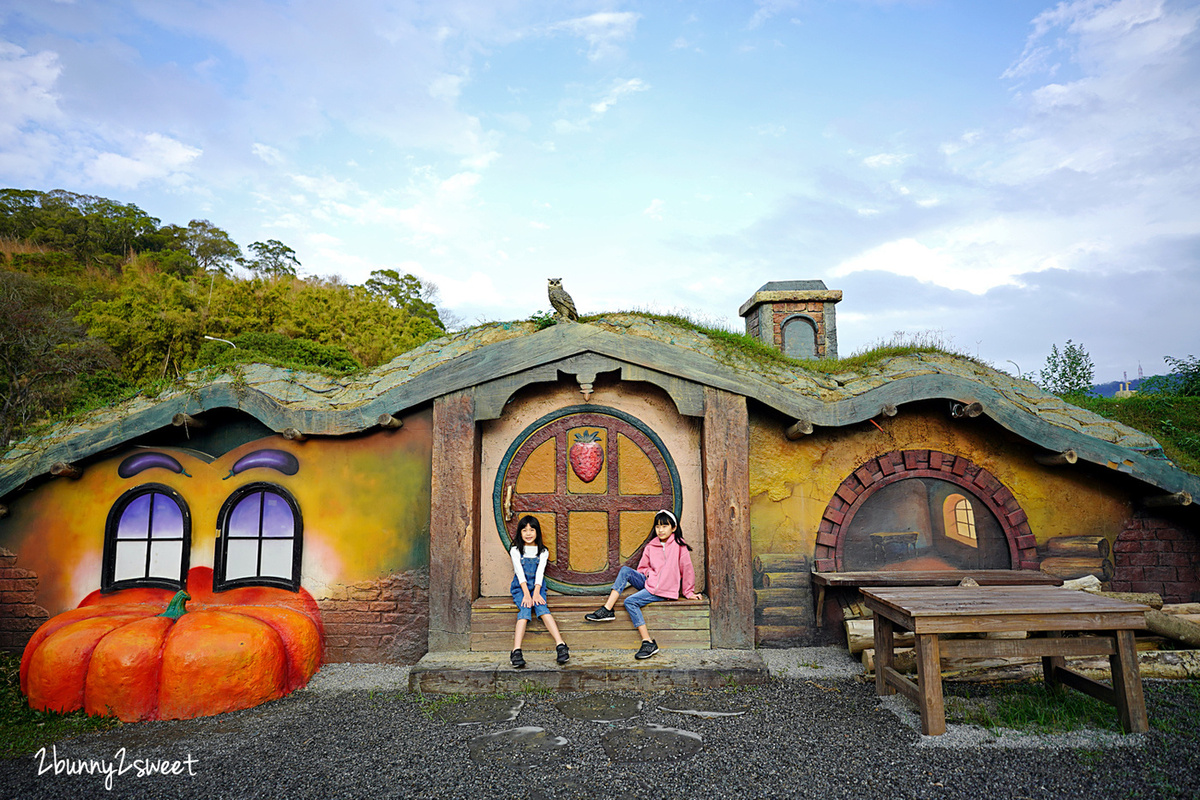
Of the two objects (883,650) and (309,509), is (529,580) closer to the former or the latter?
(309,509)

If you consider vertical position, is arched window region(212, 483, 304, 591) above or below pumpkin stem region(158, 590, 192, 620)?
above

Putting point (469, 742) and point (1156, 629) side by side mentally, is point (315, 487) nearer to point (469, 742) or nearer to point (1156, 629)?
point (469, 742)

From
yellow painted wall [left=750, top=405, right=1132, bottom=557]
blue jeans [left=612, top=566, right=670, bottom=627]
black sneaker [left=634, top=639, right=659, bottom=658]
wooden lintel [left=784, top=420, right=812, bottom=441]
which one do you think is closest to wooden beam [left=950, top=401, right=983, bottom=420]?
yellow painted wall [left=750, top=405, right=1132, bottom=557]

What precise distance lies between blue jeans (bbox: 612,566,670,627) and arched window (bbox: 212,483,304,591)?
326 centimetres

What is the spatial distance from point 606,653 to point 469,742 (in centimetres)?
163

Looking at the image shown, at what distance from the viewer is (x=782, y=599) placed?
6121 millimetres

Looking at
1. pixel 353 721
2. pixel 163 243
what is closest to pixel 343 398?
pixel 353 721

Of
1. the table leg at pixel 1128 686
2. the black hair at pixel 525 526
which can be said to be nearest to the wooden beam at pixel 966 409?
the table leg at pixel 1128 686

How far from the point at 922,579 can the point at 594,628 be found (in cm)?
325

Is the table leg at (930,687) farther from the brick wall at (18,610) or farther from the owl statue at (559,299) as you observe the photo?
the brick wall at (18,610)

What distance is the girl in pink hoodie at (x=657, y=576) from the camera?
18.6 feet

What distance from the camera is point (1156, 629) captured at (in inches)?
214

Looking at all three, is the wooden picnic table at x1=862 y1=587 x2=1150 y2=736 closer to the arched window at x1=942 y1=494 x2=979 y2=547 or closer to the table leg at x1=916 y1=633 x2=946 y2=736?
the table leg at x1=916 y1=633 x2=946 y2=736

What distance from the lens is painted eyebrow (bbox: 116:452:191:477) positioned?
618cm
